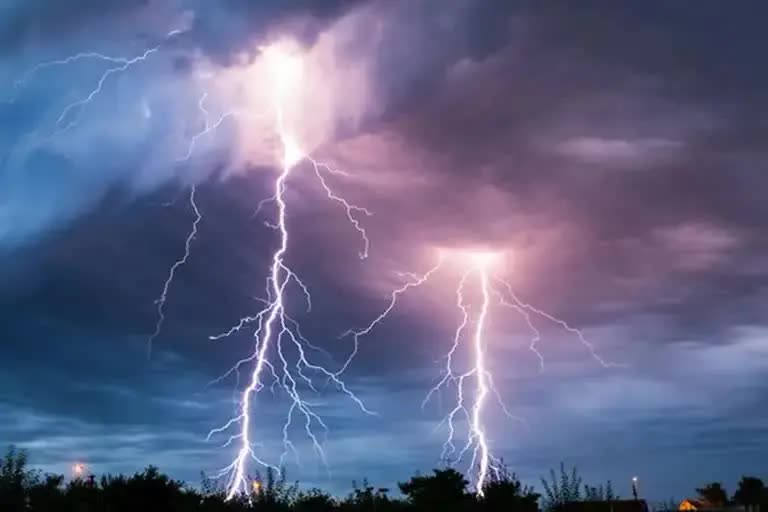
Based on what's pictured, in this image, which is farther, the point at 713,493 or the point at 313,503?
the point at 713,493

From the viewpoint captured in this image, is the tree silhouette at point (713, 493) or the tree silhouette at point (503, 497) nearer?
the tree silhouette at point (503, 497)

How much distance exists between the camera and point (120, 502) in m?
24.2

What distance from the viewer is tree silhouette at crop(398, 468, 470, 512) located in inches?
1117

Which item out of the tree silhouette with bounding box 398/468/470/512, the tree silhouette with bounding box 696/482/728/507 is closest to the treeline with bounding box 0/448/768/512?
the tree silhouette with bounding box 398/468/470/512

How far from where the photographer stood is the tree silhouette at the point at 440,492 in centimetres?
2836

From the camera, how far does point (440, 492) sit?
28531 millimetres

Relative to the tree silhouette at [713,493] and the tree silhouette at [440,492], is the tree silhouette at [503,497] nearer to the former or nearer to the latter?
the tree silhouette at [440,492]

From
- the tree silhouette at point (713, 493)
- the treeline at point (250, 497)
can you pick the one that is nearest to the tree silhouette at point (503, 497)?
the treeline at point (250, 497)

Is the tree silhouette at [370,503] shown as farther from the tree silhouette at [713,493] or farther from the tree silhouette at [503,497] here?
the tree silhouette at [713,493]

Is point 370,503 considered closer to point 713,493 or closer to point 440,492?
point 440,492

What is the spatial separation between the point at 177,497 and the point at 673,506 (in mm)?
21920

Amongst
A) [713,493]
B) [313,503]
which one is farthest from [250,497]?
[713,493]

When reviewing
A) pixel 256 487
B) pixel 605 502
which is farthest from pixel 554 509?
pixel 256 487

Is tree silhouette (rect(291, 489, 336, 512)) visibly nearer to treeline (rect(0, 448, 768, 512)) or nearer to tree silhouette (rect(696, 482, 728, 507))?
treeline (rect(0, 448, 768, 512))
